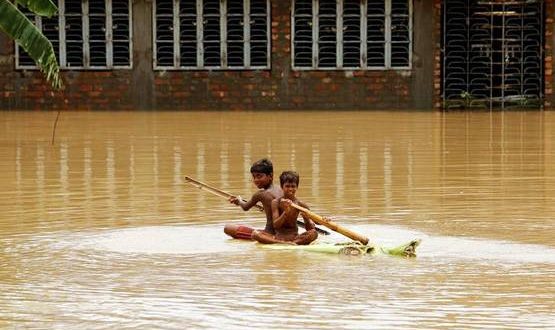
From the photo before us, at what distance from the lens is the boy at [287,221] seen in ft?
30.5

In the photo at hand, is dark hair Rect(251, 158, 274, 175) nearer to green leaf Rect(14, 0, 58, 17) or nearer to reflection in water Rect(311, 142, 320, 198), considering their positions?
reflection in water Rect(311, 142, 320, 198)

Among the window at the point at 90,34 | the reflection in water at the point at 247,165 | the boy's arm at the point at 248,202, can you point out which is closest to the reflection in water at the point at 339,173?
the reflection in water at the point at 247,165

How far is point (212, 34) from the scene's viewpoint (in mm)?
26344

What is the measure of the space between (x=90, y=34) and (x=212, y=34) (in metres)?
2.20

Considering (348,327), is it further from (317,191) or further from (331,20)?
(331,20)

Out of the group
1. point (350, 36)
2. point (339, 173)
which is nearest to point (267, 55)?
point (350, 36)

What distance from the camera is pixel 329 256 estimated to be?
29.2 ft

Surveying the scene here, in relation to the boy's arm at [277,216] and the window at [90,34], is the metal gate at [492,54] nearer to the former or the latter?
the window at [90,34]

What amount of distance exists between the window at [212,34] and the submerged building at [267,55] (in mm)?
18

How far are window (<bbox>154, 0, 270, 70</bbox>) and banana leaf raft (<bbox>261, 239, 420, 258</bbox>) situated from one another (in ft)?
56.5

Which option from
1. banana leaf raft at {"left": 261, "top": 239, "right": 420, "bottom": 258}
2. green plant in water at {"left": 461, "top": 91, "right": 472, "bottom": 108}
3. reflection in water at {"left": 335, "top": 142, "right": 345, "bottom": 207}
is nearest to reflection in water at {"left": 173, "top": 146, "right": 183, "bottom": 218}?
reflection in water at {"left": 335, "top": 142, "right": 345, "bottom": 207}

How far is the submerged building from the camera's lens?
26.2m

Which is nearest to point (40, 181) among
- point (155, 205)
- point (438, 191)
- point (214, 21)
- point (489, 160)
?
point (155, 205)

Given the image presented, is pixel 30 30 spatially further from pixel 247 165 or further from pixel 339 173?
pixel 339 173
